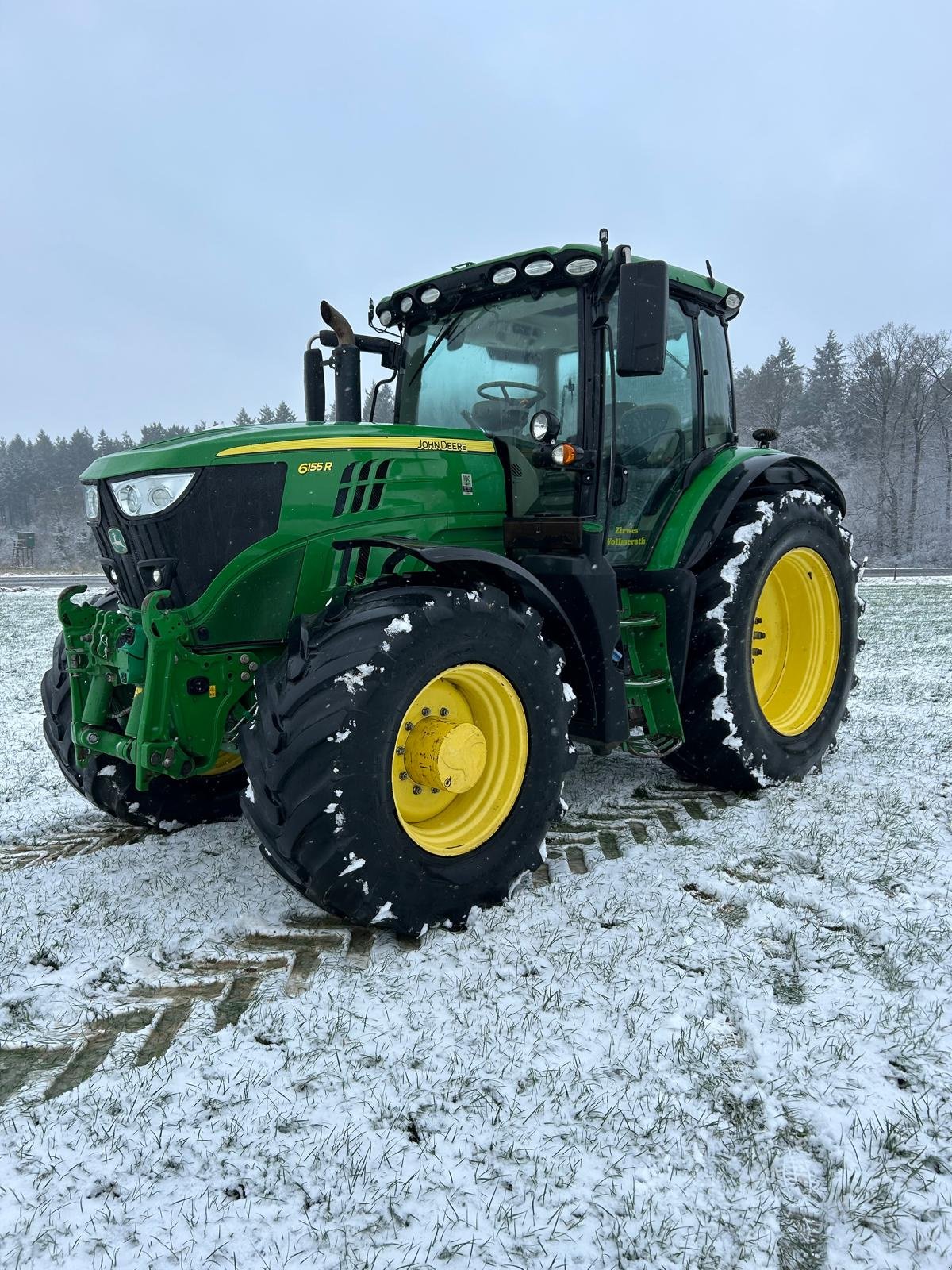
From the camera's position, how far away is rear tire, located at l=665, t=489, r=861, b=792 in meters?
4.43

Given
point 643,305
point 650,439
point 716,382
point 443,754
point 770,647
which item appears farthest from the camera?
point 770,647

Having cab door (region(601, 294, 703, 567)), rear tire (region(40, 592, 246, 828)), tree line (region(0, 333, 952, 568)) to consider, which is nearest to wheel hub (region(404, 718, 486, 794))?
A: rear tire (region(40, 592, 246, 828))

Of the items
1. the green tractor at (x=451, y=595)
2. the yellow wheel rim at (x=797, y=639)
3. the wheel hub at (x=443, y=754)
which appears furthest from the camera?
the yellow wheel rim at (x=797, y=639)

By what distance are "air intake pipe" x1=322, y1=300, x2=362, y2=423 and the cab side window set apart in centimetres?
192

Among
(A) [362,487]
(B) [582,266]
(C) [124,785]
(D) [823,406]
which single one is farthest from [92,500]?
(D) [823,406]

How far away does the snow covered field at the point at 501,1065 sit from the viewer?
1811mm

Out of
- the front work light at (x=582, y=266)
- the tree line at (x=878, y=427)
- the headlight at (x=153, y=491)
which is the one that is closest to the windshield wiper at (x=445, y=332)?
the front work light at (x=582, y=266)

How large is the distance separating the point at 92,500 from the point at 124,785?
1.26 m

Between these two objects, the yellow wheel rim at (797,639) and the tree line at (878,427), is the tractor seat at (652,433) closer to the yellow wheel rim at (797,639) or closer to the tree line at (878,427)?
the yellow wheel rim at (797,639)

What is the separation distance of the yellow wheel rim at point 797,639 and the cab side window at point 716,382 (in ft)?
2.75

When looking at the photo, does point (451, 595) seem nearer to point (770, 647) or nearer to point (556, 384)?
point (556, 384)

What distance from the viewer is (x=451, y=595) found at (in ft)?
10.3

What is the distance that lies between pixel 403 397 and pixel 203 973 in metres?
3.05

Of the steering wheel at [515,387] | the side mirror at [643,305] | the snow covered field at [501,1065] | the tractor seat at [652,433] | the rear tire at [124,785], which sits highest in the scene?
the side mirror at [643,305]
